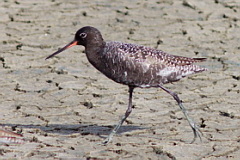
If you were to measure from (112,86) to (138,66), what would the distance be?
1892 millimetres

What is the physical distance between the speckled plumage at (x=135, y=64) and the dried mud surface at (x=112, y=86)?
358mm

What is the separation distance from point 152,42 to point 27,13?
2382 millimetres

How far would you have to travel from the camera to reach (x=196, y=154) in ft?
19.4

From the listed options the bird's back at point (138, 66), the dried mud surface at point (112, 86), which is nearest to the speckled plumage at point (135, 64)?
the bird's back at point (138, 66)

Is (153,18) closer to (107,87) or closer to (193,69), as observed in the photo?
(107,87)

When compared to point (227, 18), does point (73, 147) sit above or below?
below

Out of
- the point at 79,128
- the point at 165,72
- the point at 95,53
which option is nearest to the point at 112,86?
the point at 79,128

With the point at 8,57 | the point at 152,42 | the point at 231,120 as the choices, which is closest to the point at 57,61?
the point at 8,57

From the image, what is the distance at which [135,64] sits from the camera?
604 centimetres

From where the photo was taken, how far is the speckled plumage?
6.05 meters

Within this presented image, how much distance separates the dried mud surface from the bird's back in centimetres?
59

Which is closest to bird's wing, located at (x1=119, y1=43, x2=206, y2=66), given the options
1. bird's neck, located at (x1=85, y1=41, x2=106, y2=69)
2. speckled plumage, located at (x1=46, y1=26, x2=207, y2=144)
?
speckled plumage, located at (x1=46, y1=26, x2=207, y2=144)

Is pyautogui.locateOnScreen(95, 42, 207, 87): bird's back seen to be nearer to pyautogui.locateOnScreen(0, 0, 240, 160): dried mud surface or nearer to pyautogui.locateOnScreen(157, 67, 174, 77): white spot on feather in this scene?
pyautogui.locateOnScreen(157, 67, 174, 77): white spot on feather

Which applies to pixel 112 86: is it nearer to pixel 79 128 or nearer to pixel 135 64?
pixel 79 128
